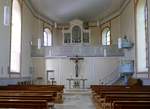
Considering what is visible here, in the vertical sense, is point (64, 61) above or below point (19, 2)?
below

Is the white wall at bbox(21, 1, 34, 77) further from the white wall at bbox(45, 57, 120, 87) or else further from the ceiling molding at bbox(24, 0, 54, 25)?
the white wall at bbox(45, 57, 120, 87)

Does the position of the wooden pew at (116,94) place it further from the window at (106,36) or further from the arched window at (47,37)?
the arched window at (47,37)

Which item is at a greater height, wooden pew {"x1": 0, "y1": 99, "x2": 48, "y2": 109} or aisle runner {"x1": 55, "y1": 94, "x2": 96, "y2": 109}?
wooden pew {"x1": 0, "y1": 99, "x2": 48, "y2": 109}

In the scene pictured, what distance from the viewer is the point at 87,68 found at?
77.9 ft

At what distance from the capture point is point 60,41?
28.7 m

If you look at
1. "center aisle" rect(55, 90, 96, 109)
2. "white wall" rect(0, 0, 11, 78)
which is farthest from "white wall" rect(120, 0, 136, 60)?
"white wall" rect(0, 0, 11, 78)

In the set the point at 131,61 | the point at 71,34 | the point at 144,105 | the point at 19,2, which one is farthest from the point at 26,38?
the point at 144,105

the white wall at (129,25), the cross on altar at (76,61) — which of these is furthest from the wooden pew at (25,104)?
the cross on altar at (76,61)

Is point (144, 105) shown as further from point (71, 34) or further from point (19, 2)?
point (71, 34)

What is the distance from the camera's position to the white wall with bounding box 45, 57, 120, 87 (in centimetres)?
2356

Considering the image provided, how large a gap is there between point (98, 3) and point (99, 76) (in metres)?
5.99

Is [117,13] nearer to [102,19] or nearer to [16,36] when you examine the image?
[102,19]

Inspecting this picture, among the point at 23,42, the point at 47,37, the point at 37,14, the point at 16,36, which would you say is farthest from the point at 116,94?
the point at 47,37

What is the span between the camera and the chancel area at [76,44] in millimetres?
18312
